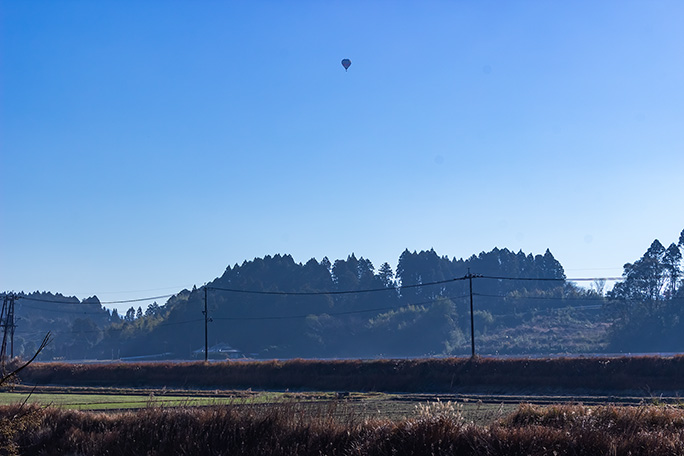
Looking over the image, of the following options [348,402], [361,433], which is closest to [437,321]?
[348,402]

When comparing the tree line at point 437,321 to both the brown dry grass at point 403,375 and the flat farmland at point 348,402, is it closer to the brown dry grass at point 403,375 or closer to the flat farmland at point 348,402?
the brown dry grass at point 403,375

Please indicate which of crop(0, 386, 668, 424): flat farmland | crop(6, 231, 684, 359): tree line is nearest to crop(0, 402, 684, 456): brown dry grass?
crop(0, 386, 668, 424): flat farmland

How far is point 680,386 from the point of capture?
4619 cm

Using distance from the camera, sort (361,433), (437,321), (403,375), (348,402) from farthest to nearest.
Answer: (437,321), (403,375), (348,402), (361,433)

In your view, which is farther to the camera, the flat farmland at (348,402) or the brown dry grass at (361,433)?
the flat farmland at (348,402)

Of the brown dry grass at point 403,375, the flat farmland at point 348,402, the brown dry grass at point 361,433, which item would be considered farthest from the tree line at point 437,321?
the brown dry grass at point 361,433

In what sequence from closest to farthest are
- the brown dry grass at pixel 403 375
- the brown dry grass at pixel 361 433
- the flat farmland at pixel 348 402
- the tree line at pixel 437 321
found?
the brown dry grass at pixel 361 433 < the flat farmland at pixel 348 402 < the brown dry grass at pixel 403 375 < the tree line at pixel 437 321

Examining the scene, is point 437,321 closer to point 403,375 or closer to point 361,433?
point 403,375

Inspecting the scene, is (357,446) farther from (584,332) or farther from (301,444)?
(584,332)

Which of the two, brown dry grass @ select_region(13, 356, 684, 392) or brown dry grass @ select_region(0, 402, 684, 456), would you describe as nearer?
brown dry grass @ select_region(0, 402, 684, 456)

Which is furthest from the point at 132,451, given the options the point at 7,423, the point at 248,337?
the point at 248,337

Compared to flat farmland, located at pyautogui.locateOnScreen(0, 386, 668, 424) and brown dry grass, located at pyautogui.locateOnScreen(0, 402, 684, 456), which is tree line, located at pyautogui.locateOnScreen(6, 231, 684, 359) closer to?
flat farmland, located at pyautogui.locateOnScreen(0, 386, 668, 424)

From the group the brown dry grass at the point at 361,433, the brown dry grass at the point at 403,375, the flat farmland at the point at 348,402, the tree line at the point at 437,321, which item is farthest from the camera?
the tree line at the point at 437,321

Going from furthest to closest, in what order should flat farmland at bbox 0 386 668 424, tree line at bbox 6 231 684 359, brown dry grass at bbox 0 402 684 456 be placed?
tree line at bbox 6 231 684 359
flat farmland at bbox 0 386 668 424
brown dry grass at bbox 0 402 684 456
